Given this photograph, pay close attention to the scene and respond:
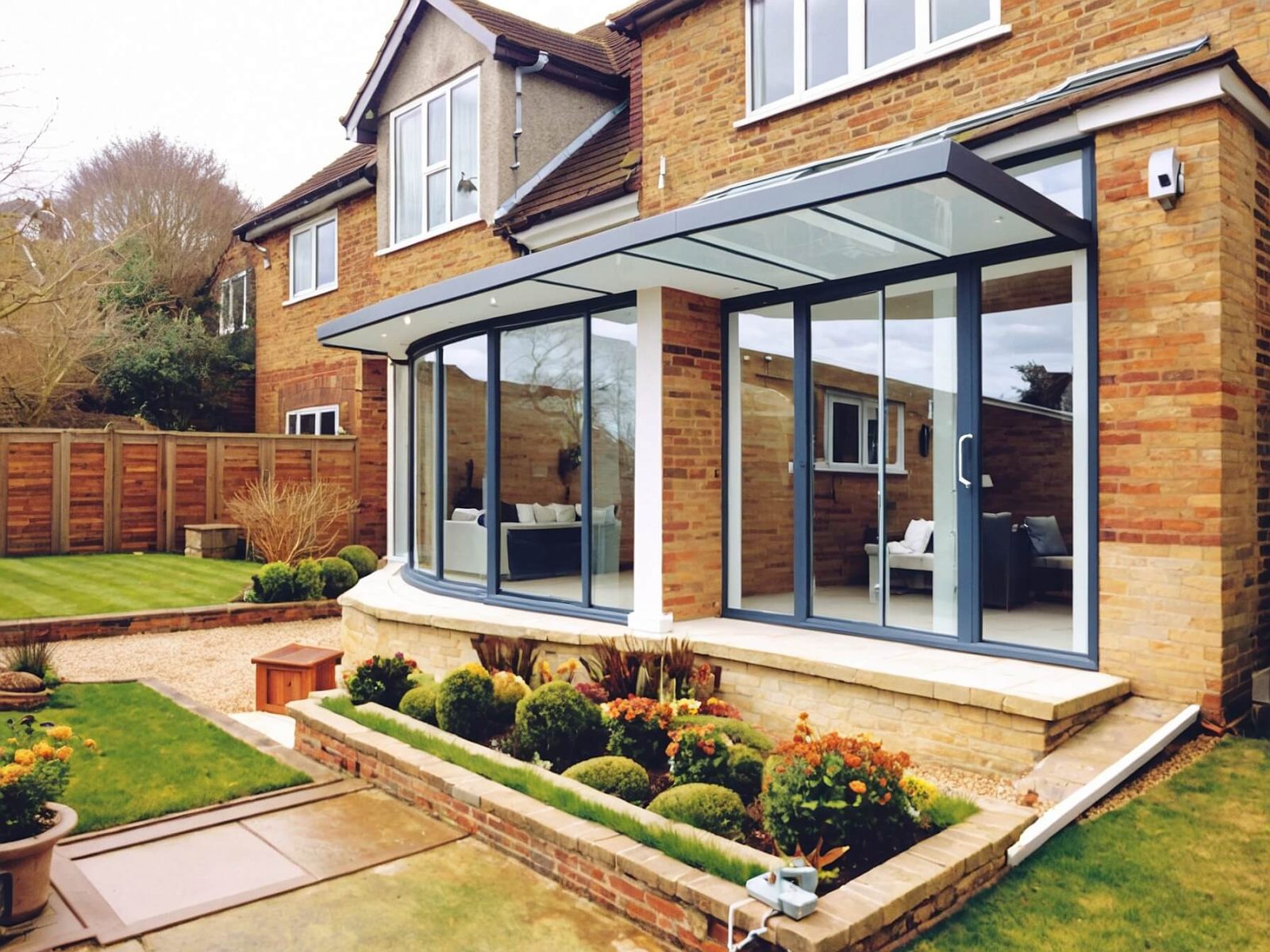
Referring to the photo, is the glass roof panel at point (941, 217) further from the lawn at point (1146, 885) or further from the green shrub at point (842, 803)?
the lawn at point (1146, 885)

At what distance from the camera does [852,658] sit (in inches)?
239

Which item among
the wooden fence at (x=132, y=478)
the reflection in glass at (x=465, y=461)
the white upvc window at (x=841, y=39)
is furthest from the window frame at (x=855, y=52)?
the wooden fence at (x=132, y=478)

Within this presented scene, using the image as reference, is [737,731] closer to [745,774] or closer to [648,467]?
[745,774]

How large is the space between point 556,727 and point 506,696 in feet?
2.73

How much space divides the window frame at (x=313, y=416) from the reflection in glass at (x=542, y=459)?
8674 millimetres

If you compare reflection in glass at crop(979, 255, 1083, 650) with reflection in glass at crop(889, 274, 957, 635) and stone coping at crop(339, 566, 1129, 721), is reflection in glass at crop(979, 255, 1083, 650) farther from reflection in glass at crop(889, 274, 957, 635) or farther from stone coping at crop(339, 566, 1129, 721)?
stone coping at crop(339, 566, 1129, 721)

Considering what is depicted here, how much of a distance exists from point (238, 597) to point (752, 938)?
10.8 metres

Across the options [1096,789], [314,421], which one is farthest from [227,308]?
[1096,789]

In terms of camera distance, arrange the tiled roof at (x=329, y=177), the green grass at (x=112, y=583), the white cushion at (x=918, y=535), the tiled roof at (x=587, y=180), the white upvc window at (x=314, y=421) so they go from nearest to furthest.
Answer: the white cushion at (x=918, y=535)
the tiled roof at (x=587, y=180)
the green grass at (x=112, y=583)
the tiled roof at (x=329, y=177)
the white upvc window at (x=314, y=421)

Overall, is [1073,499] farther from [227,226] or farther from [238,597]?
[227,226]

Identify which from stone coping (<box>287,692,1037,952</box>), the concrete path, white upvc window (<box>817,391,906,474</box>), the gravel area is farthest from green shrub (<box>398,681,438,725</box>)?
the concrete path

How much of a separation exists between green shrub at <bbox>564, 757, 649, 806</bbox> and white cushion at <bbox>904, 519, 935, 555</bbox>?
285 centimetres

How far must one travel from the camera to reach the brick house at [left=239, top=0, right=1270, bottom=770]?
17.6ft

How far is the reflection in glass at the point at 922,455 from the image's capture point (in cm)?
646
